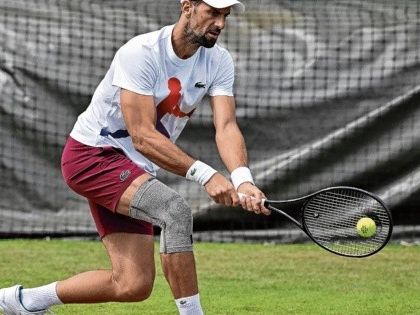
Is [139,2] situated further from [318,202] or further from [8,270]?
[318,202]

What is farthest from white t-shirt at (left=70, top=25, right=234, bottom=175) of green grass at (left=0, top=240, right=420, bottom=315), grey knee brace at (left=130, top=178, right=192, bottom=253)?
green grass at (left=0, top=240, right=420, bottom=315)

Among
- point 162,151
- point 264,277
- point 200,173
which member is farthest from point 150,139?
point 264,277

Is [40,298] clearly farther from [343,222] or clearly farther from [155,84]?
[343,222]

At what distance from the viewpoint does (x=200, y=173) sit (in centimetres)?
529

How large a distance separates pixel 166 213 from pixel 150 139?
331mm

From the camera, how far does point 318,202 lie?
18.3 feet

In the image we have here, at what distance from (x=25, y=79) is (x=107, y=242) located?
14.2 feet

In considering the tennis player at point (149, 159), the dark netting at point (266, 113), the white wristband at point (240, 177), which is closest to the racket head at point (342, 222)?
the white wristband at point (240, 177)

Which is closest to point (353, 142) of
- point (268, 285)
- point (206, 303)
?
point (268, 285)

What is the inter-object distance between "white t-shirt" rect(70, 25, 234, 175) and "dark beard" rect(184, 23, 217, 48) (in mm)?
112

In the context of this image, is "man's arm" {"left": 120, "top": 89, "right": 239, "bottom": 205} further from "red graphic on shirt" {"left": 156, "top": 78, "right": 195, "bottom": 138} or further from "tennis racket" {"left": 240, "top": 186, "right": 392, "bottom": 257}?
"tennis racket" {"left": 240, "top": 186, "right": 392, "bottom": 257}

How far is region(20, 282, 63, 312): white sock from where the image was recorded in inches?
230

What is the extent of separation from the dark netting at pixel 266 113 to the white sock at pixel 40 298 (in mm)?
3779

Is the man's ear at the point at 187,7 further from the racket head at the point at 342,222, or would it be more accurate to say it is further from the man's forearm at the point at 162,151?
the racket head at the point at 342,222
